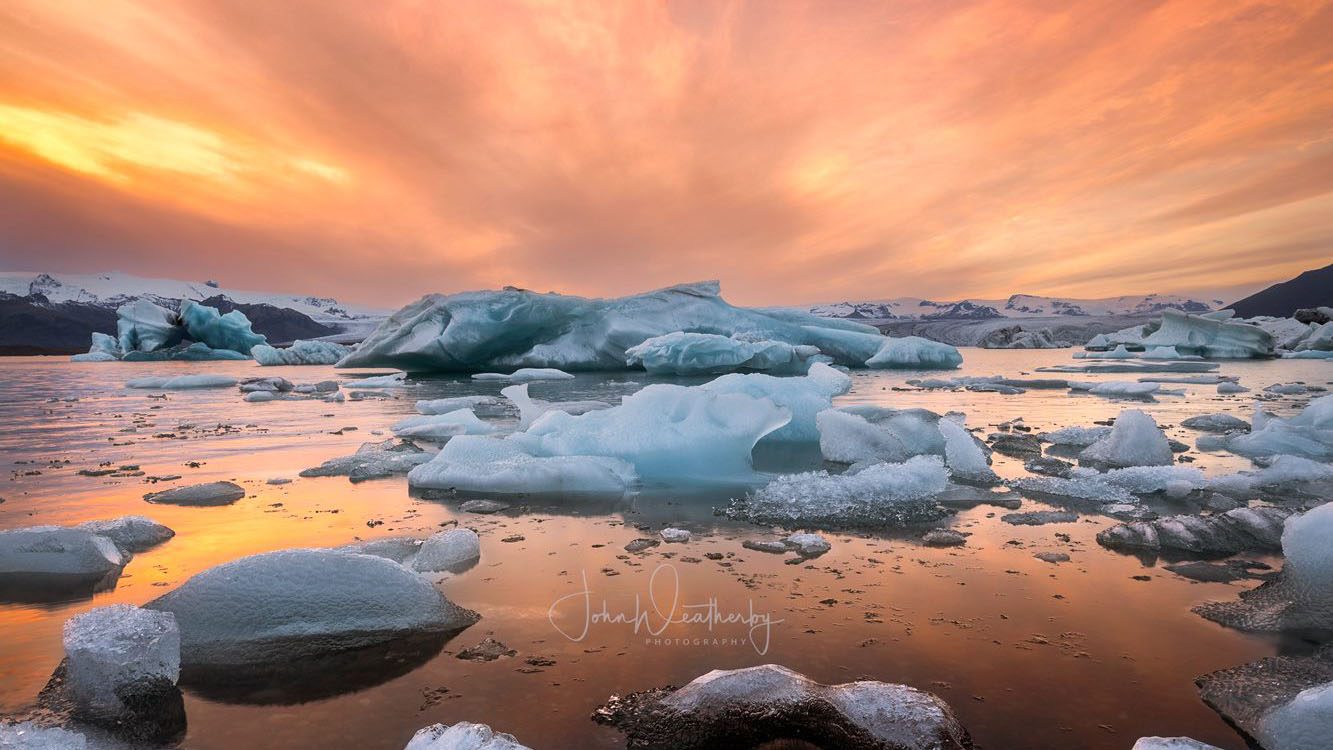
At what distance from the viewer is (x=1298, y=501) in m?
3.96

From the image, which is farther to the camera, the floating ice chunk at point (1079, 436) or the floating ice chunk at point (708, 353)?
the floating ice chunk at point (708, 353)

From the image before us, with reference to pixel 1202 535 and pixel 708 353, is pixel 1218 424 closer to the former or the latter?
pixel 1202 535

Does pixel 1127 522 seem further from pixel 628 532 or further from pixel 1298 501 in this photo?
pixel 628 532

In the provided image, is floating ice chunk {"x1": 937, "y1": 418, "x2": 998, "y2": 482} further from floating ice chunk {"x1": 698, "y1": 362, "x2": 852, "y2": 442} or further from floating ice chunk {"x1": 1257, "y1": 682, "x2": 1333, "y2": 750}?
floating ice chunk {"x1": 1257, "y1": 682, "x2": 1333, "y2": 750}

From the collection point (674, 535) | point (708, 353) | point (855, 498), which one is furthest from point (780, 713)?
point (708, 353)

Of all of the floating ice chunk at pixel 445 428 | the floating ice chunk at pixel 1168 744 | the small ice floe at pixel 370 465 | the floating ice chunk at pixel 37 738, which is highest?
the floating ice chunk at pixel 445 428

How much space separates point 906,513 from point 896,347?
22000 mm

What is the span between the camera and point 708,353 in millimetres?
19438

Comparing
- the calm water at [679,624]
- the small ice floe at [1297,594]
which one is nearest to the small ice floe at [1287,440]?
the calm water at [679,624]

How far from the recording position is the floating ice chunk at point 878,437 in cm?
550

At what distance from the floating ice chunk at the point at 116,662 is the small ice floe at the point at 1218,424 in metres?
9.42

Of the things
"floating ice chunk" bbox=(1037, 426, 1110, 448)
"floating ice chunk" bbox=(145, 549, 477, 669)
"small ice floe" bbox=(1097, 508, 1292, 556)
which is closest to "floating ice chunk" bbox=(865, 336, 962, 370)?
"floating ice chunk" bbox=(1037, 426, 1110, 448)

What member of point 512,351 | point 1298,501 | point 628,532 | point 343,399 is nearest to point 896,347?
point 512,351

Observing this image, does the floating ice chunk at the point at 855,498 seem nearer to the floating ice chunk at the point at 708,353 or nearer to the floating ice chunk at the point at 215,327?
the floating ice chunk at the point at 708,353
